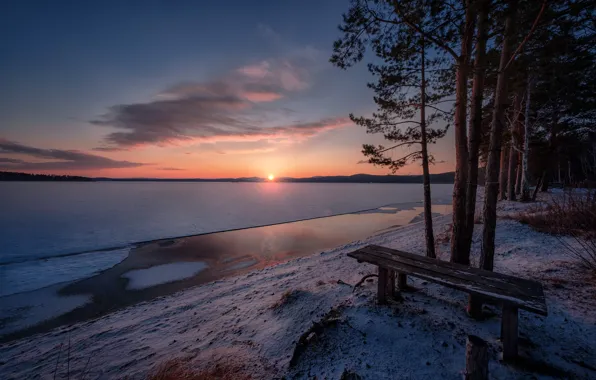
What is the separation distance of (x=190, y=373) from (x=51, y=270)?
→ 9824mm

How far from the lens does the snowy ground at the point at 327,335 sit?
300 cm

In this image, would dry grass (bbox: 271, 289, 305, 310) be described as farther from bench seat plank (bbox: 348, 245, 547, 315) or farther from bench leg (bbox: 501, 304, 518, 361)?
bench leg (bbox: 501, 304, 518, 361)

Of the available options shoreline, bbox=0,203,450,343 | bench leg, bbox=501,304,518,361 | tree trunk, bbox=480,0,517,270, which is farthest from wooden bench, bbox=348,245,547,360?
shoreline, bbox=0,203,450,343

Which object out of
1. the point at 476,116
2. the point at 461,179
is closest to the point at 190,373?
the point at 461,179

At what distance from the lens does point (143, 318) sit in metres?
5.55

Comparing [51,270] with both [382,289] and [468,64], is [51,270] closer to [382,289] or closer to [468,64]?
[382,289]

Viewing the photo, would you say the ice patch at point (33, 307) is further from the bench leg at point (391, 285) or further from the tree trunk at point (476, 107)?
the tree trunk at point (476, 107)

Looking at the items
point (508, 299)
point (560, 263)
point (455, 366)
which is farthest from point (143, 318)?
point (560, 263)

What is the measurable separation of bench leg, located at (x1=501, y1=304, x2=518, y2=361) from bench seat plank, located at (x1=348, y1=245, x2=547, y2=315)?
206 millimetres

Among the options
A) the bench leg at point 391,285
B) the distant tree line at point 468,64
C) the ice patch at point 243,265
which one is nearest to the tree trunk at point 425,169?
the distant tree line at point 468,64

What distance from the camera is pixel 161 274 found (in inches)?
352

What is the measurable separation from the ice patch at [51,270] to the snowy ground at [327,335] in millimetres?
4101

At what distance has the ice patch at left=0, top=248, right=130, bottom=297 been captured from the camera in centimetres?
783

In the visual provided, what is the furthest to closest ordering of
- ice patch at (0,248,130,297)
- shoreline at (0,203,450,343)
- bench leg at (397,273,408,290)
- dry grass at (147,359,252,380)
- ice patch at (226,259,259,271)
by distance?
1. ice patch at (226,259,259,271)
2. ice patch at (0,248,130,297)
3. shoreline at (0,203,450,343)
4. bench leg at (397,273,408,290)
5. dry grass at (147,359,252,380)
